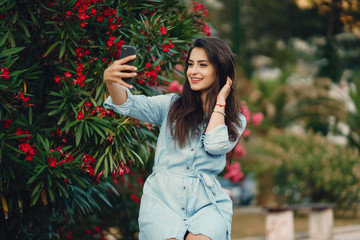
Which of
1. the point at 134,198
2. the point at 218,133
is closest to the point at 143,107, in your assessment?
the point at 218,133

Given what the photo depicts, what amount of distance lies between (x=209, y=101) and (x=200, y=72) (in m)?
0.18

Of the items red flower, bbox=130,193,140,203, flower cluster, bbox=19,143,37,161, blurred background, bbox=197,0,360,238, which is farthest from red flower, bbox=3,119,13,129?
blurred background, bbox=197,0,360,238

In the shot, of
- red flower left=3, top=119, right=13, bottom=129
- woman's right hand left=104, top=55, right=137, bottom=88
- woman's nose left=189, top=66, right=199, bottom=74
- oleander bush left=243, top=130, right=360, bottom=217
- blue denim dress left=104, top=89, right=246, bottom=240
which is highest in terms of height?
woman's nose left=189, top=66, right=199, bottom=74

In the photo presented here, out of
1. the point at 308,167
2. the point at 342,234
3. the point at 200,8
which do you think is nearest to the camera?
the point at 200,8

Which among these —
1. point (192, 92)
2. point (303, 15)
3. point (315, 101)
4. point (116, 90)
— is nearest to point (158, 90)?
point (192, 92)

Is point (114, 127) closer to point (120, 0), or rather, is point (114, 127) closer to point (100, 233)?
point (120, 0)

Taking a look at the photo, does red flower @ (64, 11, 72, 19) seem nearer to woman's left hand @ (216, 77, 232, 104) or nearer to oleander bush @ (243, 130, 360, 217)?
woman's left hand @ (216, 77, 232, 104)

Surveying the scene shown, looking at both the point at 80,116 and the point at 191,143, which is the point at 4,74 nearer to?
the point at 80,116

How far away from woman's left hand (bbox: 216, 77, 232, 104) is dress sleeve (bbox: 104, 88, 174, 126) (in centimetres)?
31

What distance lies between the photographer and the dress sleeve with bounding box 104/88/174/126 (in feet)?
9.69

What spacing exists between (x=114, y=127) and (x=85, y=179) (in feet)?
2.28

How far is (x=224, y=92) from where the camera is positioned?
315 centimetres

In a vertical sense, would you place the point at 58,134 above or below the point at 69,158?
above

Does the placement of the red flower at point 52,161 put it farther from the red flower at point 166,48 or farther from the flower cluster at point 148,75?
the red flower at point 166,48
